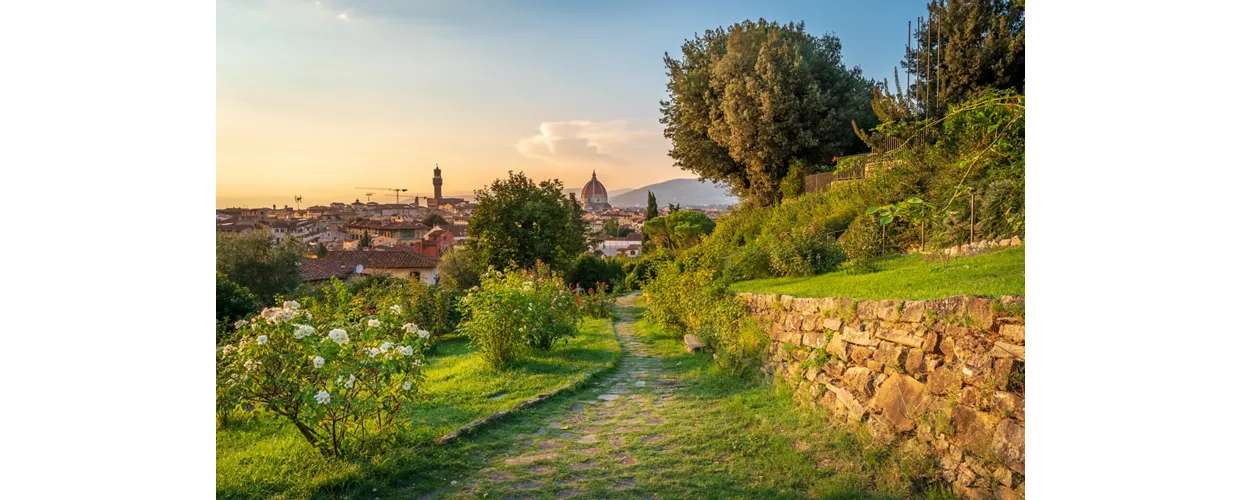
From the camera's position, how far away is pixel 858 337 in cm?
373

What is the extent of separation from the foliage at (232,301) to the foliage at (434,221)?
2.12 meters

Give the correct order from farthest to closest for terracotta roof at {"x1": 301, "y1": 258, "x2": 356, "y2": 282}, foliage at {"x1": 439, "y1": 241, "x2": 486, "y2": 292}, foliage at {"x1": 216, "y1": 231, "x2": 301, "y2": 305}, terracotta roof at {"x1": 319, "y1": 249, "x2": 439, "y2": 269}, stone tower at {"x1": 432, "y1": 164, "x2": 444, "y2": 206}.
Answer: foliage at {"x1": 439, "y1": 241, "x2": 486, "y2": 292}, foliage at {"x1": 216, "y1": 231, "x2": 301, "y2": 305}, terracotta roof at {"x1": 301, "y1": 258, "x2": 356, "y2": 282}, terracotta roof at {"x1": 319, "y1": 249, "x2": 439, "y2": 269}, stone tower at {"x1": 432, "y1": 164, "x2": 444, "y2": 206}

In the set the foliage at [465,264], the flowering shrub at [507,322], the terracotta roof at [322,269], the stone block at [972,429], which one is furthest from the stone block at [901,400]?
the foliage at [465,264]

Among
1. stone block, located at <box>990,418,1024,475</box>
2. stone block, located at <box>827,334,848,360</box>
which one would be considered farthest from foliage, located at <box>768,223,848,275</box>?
stone block, located at <box>990,418,1024,475</box>

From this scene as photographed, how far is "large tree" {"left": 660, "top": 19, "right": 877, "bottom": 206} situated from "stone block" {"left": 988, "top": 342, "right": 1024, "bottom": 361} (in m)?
8.58

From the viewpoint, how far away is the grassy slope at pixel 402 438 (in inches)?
110

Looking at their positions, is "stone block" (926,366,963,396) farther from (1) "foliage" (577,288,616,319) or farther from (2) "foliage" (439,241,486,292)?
(2) "foliage" (439,241,486,292)

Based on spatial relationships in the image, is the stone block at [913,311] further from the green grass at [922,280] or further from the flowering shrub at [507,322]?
the flowering shrub at [507,322]

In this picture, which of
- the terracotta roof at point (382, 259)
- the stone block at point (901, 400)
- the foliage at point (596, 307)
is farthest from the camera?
the foliage at point (596, 307)

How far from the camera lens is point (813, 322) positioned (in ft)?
14.6

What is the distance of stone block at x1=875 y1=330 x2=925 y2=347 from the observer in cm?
308

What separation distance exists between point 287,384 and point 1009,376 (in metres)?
3.36

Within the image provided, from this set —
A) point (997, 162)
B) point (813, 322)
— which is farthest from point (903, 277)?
point (997, 162)

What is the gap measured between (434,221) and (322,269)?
197 centimetres
